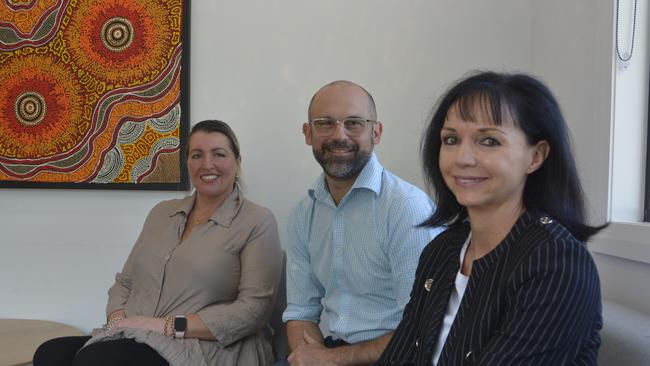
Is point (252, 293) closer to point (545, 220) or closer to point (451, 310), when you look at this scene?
point (451, 310)

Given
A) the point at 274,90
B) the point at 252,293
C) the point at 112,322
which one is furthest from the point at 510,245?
the point at 274,90

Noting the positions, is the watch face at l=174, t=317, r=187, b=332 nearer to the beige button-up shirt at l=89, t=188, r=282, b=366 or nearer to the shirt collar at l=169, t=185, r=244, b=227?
the beige button-up shirt at l=89, t=188, r=282, b=366

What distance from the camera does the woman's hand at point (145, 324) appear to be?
2.06 metres

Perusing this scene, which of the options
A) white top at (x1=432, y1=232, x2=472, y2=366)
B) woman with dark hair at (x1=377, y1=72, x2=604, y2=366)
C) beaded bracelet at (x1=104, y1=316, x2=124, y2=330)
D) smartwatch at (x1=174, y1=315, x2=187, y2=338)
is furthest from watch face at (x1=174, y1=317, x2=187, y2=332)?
white top at (x1=432, y1=232, x2=472, y2=366)

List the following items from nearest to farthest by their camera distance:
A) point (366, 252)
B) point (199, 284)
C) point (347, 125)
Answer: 1. point (366, 252)
2. point (347, 125)
3. point (199, 284)

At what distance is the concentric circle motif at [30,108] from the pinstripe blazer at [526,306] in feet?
7.04

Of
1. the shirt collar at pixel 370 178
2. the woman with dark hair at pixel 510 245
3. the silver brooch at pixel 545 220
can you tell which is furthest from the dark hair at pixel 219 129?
the silver brooch at pixel 545 220

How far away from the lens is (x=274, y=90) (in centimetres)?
267

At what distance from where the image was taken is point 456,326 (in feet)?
3.89

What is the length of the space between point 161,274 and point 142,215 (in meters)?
0.59

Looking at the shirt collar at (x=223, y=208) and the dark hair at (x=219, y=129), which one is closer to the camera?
the shirt collar at (x=223, y=208)

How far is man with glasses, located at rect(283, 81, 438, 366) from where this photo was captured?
67.6 inches

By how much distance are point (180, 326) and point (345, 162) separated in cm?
79

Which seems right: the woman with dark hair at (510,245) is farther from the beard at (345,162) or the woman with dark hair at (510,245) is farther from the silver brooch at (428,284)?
the beard at (345,162)
